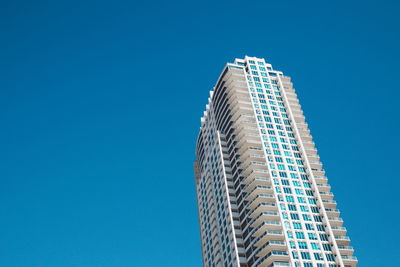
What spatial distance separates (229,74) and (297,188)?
Result: 43.0 m

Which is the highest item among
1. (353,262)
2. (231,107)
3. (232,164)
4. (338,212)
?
(231,107)

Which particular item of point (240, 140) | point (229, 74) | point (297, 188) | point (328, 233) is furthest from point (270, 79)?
point (328, 233)

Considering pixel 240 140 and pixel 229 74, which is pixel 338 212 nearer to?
pixel 240 140

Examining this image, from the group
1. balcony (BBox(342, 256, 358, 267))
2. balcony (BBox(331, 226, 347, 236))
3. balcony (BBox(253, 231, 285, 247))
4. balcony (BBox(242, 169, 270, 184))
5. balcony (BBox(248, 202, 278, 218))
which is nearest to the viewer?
balcony (BBox(342, 256, 358, 267))

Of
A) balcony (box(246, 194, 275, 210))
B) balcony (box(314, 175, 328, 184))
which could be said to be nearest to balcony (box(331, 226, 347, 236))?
balcony (box(314, 175, 328, 184))

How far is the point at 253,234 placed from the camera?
102062 mm

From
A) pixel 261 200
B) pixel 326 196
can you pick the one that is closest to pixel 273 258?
pixel 261 200

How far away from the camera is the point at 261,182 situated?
109812mm

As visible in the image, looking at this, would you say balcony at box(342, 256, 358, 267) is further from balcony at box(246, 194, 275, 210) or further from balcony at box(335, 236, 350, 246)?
balcony at box(246, 194, 275, 210)

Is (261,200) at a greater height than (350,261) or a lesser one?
greater

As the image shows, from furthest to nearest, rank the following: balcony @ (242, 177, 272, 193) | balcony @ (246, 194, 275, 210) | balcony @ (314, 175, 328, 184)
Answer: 1. balcony @ (314, 175, 328, 184)
2. balcony @ (242, 177, 272, 193)
3. balcony @ (246, 194, 275, 210)

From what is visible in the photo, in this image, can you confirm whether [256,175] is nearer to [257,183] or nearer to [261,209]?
[257,183]

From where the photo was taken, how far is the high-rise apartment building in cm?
10031

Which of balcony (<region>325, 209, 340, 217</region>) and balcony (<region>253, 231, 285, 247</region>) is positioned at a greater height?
balcony (<region>325, 209, 340, 217</region>)
